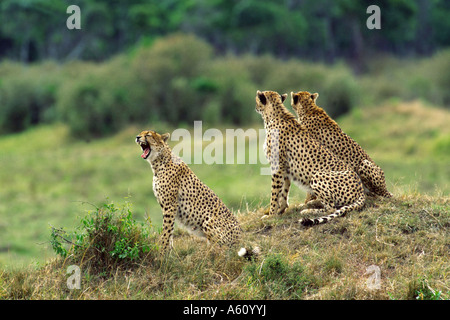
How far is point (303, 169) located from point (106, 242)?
69.3 inches

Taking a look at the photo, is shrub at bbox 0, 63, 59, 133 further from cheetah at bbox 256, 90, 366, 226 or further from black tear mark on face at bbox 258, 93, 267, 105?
cheetah at bbox 256, 90, 366, 226

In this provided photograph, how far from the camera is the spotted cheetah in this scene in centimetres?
522

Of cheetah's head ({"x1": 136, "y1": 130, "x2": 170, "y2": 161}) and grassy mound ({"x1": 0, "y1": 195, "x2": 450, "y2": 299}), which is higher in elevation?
cheetah's head ({"x1": 136, "y1": 130, "x2": 170, "y2": 161})

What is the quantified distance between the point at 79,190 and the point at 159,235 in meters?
11.2

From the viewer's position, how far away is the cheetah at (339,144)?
5.83 metres

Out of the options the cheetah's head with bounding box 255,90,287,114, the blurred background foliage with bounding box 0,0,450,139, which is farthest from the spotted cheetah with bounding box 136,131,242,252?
the blurred background foliage with bounding box 0,0,450,139

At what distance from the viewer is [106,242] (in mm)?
5125

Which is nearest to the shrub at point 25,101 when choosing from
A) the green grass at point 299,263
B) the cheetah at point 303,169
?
the green grass at point 299,263

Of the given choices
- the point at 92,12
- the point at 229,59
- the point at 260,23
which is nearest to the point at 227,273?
the point at 229,59

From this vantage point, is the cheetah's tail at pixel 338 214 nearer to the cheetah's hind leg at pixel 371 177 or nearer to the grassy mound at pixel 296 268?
the grassy mound at pixel 296 268

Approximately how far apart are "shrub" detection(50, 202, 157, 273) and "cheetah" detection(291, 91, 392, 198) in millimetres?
1844

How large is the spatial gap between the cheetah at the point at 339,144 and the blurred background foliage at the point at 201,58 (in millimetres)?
15574

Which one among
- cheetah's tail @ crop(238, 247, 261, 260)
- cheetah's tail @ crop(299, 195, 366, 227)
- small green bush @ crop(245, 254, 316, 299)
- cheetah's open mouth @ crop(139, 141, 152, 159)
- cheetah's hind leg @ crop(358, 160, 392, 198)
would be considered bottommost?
small green bush @ crop(245, 254, 316, 299)

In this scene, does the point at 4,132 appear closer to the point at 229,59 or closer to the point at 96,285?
the point at 229,59
